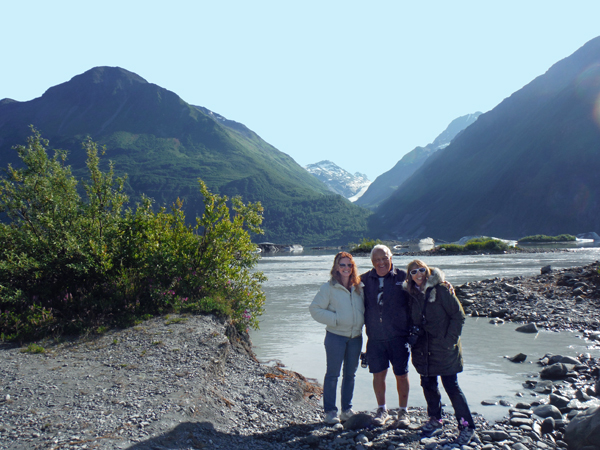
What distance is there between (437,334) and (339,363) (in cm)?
143

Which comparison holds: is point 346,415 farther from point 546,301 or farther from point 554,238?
point 554,238

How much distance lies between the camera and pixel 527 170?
131 metres

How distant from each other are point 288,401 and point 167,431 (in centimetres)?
249

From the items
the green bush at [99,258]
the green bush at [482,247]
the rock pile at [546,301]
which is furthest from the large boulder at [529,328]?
the green bush at [482,247]

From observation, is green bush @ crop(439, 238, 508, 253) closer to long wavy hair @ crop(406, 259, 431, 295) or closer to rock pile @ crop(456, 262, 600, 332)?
rock pile @ crop(456, 262, 600, 332)

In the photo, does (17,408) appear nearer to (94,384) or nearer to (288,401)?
(94,384)

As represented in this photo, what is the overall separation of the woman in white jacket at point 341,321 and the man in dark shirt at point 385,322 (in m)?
0.18

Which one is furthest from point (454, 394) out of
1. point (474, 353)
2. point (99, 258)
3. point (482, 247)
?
point (482, 247)

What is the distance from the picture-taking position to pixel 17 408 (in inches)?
210

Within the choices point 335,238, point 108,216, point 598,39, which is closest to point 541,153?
point 598,39

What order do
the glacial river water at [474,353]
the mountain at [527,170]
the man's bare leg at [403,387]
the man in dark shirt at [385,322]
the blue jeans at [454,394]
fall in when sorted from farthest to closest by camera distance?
the mountain at [527,170] → the glacial river water at [474,353] → the man's bare leg at [403,387] → the man in dark shirt at [385,322] → the blue jeans at [454,394]

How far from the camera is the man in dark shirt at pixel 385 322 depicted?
599 cm

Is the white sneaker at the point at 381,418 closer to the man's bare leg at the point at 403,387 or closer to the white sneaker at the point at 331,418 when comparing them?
the man's bare leg at the point at 403,387

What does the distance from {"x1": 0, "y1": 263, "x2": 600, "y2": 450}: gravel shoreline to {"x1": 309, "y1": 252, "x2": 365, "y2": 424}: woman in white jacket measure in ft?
1.32
